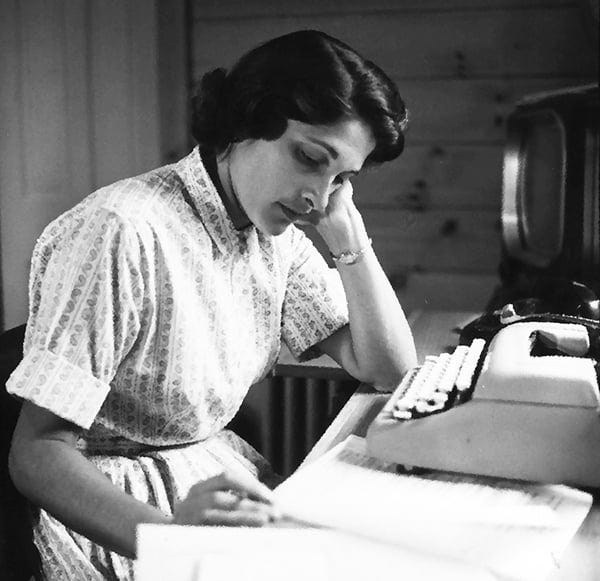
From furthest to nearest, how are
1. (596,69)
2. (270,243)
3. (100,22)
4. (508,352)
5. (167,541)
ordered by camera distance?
(100,22)
(596,69)
(270,243)
(508,352)
(167,541)

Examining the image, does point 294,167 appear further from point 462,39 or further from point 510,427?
point 462,39

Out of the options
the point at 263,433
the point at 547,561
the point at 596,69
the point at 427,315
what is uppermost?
the point at 596,69

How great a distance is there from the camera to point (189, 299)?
3.77ft

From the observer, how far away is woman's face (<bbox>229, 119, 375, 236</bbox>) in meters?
1.16

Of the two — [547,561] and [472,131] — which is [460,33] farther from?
[547,561]

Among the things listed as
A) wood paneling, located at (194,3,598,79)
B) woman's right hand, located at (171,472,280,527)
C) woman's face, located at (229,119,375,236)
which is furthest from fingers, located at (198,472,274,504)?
wood paneling, located at (194,3,598,79)

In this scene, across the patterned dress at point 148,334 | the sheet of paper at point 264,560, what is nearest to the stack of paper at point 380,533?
the sheet of paper at point 264,560

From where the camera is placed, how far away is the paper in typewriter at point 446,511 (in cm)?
73

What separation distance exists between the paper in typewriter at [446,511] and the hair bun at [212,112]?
0.53 m

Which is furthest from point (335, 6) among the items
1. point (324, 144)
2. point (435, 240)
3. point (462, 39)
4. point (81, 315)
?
point (81, 315)

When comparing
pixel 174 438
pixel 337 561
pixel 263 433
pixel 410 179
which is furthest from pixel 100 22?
pixel 337 561

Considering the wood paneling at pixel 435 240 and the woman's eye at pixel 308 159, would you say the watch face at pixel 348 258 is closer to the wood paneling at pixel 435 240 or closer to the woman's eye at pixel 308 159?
the woman's eye at pixel 308 159

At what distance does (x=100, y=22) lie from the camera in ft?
8.51

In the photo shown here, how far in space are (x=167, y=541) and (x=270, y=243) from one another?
802mm
